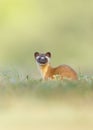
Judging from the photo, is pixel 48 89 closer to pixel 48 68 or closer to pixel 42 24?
pixel 48 68

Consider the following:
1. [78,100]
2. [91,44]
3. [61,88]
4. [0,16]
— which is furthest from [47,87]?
[0,16]

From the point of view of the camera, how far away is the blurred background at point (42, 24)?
41.7ft

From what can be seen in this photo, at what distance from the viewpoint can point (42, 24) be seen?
1380cm

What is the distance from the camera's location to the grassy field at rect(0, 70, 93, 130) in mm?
2396

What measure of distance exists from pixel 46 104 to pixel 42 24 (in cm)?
1132

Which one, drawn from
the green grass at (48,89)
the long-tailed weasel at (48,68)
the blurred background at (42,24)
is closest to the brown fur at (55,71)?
the long-tailed weasel at (48,68)

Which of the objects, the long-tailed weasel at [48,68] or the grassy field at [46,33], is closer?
the long-tailed weasel at [48,68]

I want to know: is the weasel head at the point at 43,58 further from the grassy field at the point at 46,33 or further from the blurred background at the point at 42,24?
the blurred background at the point at 42,24

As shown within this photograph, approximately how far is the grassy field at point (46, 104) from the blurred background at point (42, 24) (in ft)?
30.9

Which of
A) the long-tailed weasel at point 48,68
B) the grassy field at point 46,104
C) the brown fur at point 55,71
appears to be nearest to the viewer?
the grassy field at point 46,104

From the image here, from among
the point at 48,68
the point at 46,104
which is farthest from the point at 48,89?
the point at 48,68

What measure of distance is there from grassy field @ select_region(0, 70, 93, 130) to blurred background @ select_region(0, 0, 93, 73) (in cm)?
941

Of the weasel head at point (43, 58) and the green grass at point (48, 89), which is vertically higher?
the green grass at point (48, 89)

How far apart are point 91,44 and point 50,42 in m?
1.12
